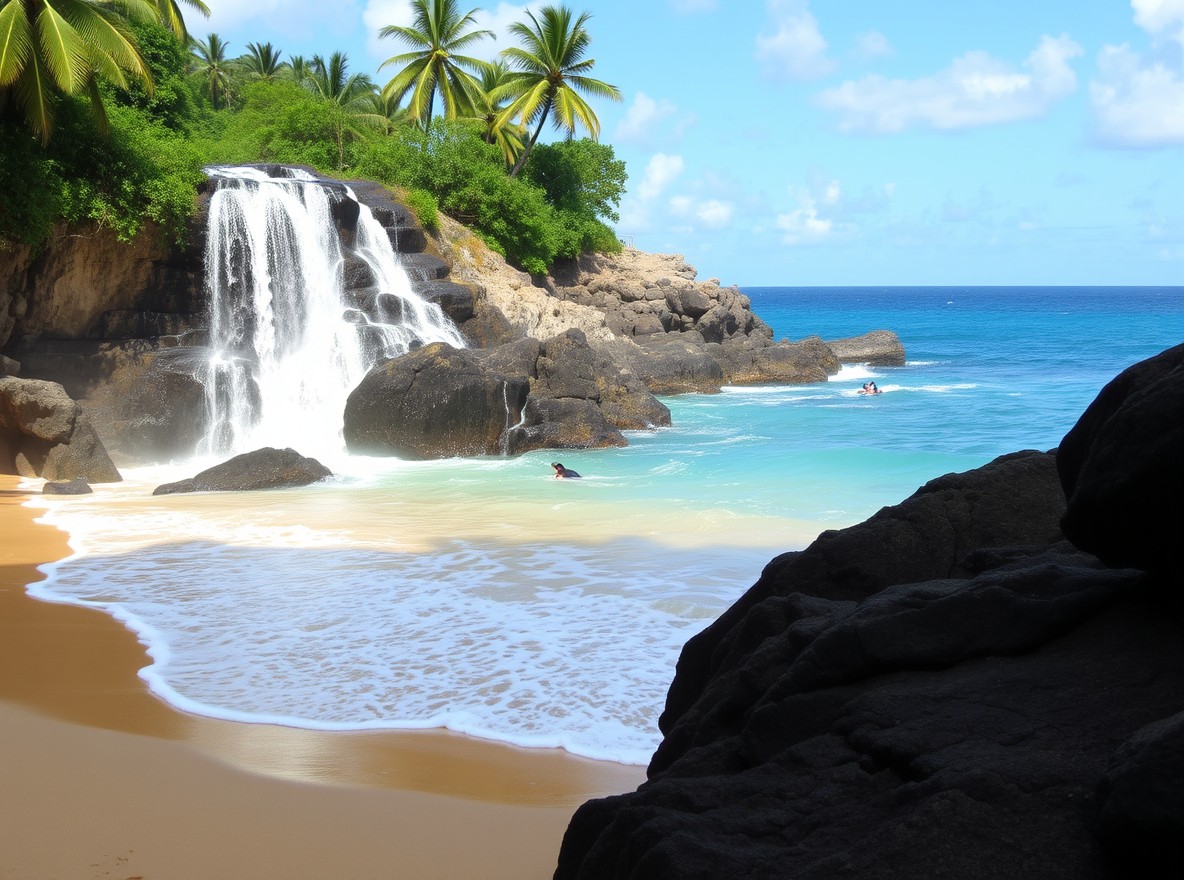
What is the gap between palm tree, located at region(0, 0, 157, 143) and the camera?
53.5 ft

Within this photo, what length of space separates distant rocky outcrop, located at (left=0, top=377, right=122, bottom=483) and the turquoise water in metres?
0.59

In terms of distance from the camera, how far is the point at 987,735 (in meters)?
2.74

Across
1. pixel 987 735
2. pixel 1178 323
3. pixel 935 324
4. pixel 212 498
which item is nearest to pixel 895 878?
pixel 987 735

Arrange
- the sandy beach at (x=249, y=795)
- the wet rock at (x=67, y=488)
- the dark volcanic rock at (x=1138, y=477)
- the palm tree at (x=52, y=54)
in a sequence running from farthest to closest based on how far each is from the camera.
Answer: the palm tree at (x=52, y=54), the wet rock at (x=67, y=488), the sandy beach at (x=249, y=795), the dark volcanic rock at (x=1138, y=477)

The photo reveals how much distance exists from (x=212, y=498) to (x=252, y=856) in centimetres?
1048

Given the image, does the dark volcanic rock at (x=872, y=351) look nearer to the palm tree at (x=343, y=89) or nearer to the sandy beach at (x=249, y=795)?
the palm tree at (x=343, y=89)

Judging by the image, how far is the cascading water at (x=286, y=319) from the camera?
19656mm

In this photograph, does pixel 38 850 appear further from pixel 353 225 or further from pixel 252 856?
pixel 353 225

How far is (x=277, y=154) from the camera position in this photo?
33.4 meters

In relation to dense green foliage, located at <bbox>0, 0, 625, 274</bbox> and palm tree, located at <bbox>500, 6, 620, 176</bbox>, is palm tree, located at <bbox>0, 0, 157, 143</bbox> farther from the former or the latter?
palm tree, located at <bbox>500, 6, 620, 176</bbox>

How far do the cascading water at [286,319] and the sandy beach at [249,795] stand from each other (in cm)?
1325

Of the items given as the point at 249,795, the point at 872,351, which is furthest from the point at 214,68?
the point at 249,795

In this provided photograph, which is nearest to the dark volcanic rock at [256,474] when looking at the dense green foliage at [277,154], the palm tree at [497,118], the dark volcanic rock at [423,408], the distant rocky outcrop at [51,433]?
the distant rocky outcrop at [51,433]

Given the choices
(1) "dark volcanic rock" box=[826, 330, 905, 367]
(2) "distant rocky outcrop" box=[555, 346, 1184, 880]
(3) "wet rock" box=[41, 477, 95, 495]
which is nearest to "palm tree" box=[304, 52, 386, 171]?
(1) "dark volcanic rock" box=[826, 330, 905, 367]
